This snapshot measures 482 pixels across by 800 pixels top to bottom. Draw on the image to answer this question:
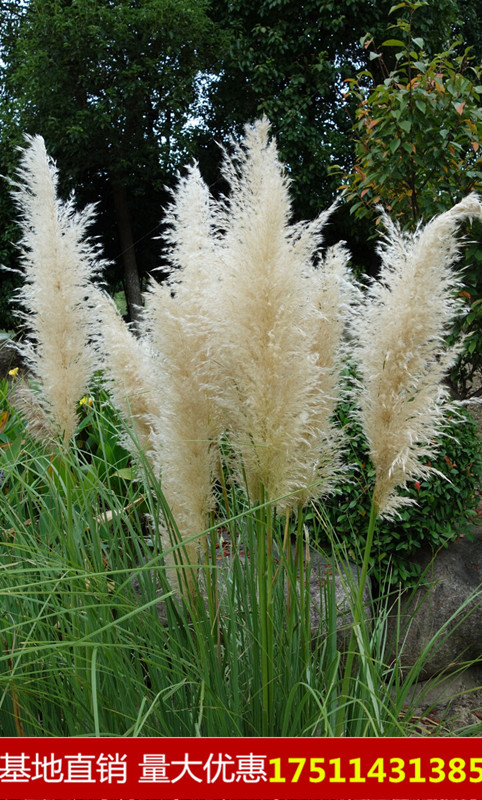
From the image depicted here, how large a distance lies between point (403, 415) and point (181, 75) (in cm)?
1217

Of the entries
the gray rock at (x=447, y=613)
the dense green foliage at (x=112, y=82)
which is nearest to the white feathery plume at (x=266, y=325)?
the gray rock at (x=447, y=613)

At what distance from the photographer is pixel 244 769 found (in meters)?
1.35

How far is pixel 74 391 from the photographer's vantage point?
1.96 m

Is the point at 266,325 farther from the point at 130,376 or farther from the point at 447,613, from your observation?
the point at 447,613

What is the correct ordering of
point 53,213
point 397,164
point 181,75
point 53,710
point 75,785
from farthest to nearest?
point 181,75 < point 397,164 < point 53,213 < point 53,710 < point 75,785

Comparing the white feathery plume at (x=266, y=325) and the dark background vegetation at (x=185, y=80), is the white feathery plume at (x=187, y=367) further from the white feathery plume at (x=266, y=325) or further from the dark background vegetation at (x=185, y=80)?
the dark background vegetation at (x=185, y=80)

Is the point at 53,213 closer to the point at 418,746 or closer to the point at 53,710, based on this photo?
the point at 53,710

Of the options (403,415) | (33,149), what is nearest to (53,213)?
(33,149)

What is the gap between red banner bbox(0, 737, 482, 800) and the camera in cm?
131

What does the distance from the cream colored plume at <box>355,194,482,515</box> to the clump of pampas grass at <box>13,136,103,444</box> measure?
2.93 ft

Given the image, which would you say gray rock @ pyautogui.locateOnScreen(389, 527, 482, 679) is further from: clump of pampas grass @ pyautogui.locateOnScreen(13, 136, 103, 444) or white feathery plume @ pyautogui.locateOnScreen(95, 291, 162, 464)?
clump of pampas grass @ pyautogui.locateOnScreen(13, 136, 103, 444)

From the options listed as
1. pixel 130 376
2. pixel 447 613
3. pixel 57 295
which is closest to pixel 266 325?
pixel 130 376

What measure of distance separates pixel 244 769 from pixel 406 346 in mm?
940

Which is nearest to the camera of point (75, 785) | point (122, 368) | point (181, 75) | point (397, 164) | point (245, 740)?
point (75, 785)
